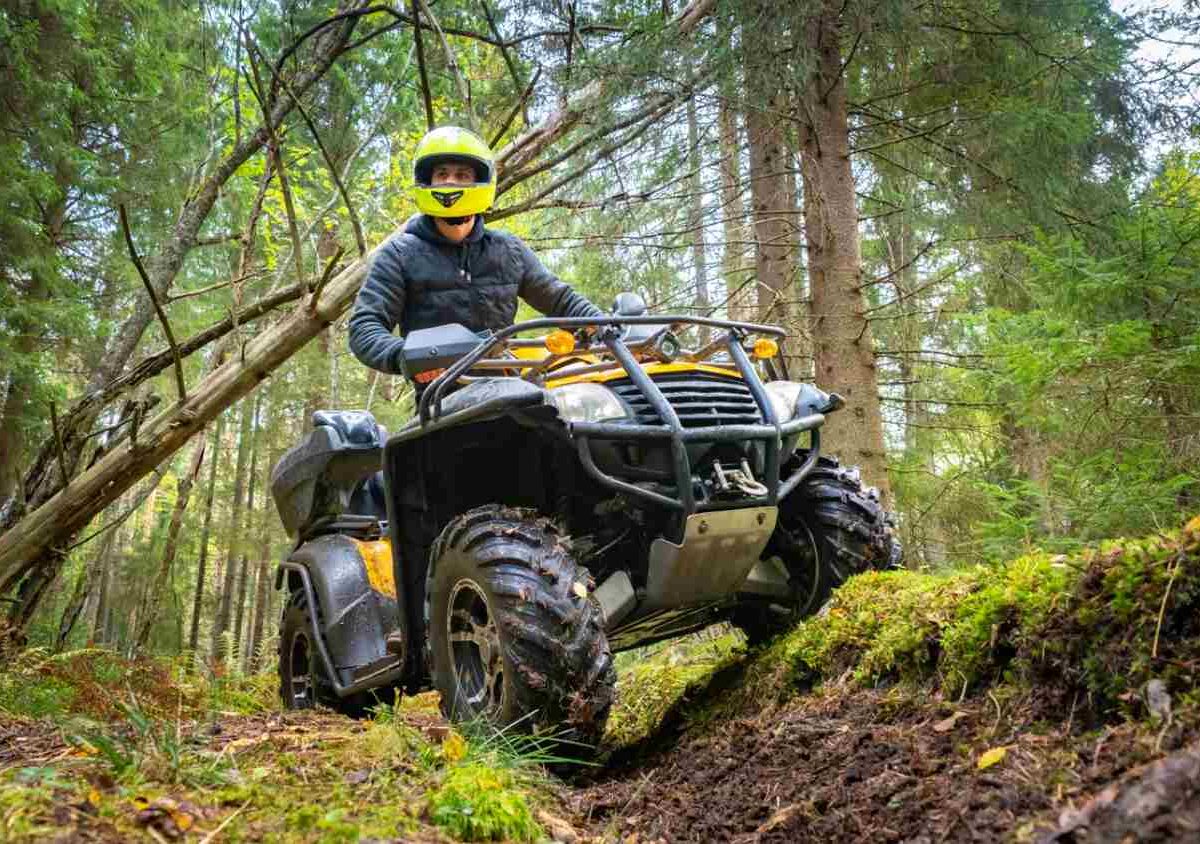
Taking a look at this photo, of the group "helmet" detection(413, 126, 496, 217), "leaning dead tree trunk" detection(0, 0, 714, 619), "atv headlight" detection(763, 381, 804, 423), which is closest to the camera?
"atv headlight" detection(763, 381, 804, 423)

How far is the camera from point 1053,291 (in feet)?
24.8

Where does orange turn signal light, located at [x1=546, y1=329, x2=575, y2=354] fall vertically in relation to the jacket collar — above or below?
below

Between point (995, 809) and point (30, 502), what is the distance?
614 centimetres

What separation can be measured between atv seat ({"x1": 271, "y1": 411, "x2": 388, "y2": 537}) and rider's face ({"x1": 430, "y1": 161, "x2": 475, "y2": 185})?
3.98ft

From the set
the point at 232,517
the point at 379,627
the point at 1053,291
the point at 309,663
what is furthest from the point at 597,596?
the point at 232,517

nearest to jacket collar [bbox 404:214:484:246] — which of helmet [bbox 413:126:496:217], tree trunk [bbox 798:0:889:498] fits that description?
helmet [bbox 413:126:496:217]

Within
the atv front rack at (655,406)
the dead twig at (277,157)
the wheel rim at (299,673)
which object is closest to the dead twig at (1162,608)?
the atv front rack at (655,406)

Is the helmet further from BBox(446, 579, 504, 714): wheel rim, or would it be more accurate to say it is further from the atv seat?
BBox(446, 579, 504, 714): wheel rim

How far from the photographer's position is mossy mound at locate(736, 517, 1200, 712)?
78.2 inches

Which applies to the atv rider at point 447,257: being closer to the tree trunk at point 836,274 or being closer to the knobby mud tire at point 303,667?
the knobby mud tire at point 303,667

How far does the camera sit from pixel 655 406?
3.08 meters

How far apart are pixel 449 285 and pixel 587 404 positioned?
1.63 m

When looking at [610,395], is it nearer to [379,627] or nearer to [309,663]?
[379,627]

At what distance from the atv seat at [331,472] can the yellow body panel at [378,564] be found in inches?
10.4
